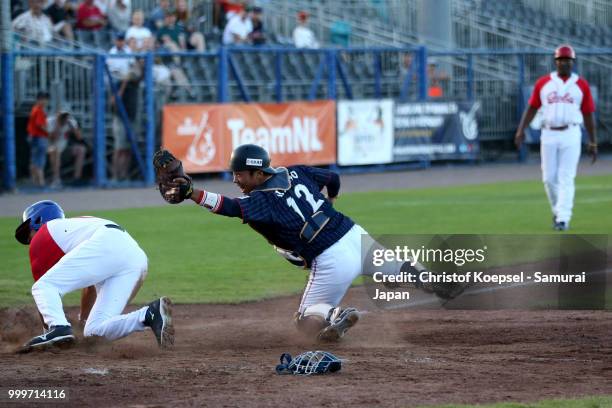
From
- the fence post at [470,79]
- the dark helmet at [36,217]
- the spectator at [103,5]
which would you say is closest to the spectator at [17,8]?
the spectator at [103,5]

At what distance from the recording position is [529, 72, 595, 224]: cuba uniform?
15109 mm

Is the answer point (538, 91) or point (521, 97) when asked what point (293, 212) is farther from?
point (521, 97)

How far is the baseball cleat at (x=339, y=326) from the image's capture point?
8.59 metres

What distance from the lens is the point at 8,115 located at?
20594 mm

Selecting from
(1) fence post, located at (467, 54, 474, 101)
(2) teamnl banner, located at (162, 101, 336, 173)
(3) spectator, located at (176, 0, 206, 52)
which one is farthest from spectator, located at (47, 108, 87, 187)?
(1) fence post, located at (467, 54, 474, 101)

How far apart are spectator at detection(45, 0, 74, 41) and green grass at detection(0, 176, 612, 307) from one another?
5.72 meters

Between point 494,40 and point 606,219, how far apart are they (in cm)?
1788

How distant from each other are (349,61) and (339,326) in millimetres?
19656

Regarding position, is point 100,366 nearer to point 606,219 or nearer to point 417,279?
point 417,279

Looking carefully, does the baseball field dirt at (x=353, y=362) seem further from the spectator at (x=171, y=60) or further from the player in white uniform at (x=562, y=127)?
the spectator at (x=171, y=60)

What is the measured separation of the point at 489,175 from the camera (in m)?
25.1

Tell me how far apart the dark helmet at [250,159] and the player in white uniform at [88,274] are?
0.99m

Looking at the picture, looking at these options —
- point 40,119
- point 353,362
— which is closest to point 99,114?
point 40,119

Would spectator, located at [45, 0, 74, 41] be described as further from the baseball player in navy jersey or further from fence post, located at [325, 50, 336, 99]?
the baseball player in navy jersey
